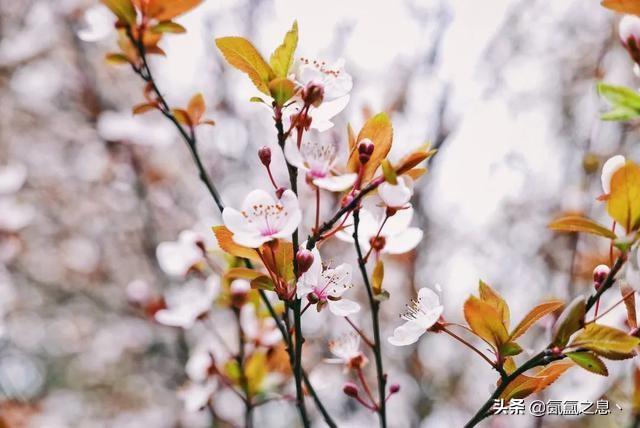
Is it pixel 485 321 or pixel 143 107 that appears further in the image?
pixel 143 107

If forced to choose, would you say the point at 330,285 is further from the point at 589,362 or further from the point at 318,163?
the point at 589,362

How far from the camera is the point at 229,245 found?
29.8 inches

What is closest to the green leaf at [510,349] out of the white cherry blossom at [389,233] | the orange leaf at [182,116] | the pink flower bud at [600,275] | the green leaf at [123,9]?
the pink flower bud at [600,275]

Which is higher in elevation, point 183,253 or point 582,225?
point 183,253

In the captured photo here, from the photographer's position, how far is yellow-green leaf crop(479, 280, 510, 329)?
74cm

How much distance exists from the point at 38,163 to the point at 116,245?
65cm

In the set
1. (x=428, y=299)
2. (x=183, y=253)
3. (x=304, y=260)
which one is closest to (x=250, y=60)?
(x=304, y=260)

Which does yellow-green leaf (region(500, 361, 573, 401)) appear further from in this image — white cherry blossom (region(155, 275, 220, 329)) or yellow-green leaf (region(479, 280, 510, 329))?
white cherry blossom (region(155, 275, 220, 329))

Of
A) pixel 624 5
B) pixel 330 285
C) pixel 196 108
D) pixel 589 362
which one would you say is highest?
pixel 196 108

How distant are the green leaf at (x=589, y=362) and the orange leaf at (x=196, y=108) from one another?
659 mm

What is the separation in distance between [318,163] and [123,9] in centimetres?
44

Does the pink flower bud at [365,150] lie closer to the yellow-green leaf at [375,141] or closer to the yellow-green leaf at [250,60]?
the yellow-green leaf at [375,141]

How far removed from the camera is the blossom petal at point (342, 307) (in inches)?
29.6

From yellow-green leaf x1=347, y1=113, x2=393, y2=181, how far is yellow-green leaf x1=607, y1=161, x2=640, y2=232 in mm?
246
